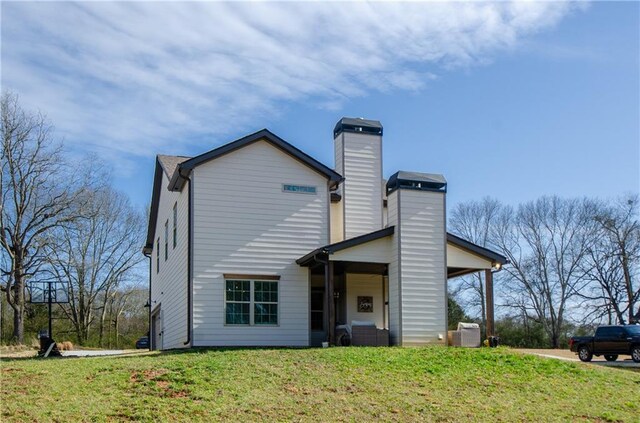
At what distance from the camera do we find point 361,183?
25.2 meters

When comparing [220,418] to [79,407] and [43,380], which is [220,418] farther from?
[43,380]

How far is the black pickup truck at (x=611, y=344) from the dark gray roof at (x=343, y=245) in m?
9.44

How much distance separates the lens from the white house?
850 inches

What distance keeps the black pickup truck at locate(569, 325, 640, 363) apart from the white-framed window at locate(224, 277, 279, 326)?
1165 cm

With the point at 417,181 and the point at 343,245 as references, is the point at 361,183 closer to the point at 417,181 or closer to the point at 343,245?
the point at 417,181

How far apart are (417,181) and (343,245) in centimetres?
308

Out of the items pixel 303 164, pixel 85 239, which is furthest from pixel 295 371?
pixel 85 239

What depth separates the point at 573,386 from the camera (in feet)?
55.2

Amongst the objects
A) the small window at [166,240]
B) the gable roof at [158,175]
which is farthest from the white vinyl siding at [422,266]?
the small window at [166,240]

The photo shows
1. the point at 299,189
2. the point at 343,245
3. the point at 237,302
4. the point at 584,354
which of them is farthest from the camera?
the point at 584,354

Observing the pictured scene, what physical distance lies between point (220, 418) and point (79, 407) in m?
2.38

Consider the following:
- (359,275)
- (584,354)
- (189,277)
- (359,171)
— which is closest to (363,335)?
(359,275)

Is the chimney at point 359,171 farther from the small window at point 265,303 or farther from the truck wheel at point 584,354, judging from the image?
the truck wheel at point 584,354

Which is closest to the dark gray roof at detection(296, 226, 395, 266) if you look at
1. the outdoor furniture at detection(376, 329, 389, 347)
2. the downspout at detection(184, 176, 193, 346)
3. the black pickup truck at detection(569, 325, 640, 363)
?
the outdoor furniture at detection(376, 329, 389, 347)
